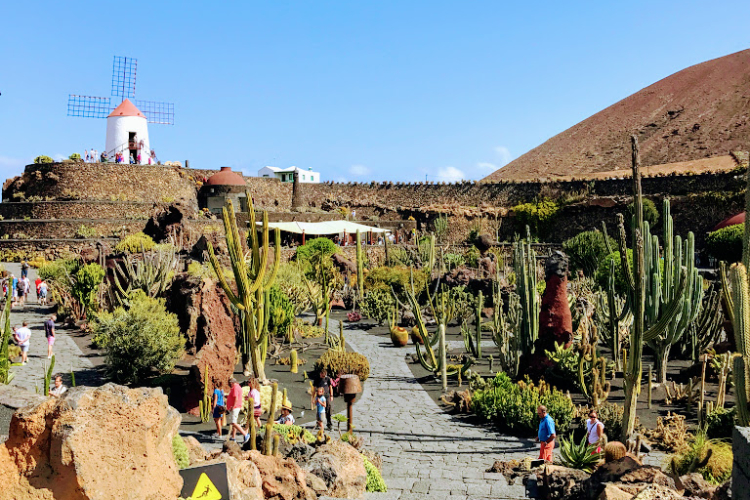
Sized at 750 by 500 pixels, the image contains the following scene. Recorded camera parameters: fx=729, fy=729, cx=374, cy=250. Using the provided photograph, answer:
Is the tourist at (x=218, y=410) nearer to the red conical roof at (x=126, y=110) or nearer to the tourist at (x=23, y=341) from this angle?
the tourist at (x=23, y=341)

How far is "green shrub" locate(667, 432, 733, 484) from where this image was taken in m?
6.86

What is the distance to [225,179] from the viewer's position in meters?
35.9

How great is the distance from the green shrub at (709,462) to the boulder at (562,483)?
959 millimetres

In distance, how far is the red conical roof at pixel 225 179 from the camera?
3556 centimetres

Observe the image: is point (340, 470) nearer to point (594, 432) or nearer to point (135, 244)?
point (594, 432)

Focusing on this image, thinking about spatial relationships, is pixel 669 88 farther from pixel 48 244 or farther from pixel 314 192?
pixel 48 244

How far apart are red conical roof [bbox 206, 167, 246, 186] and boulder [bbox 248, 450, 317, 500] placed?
30579 millimetres

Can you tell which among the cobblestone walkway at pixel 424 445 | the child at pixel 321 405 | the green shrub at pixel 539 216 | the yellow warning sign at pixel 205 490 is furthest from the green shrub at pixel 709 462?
the green shrub at pixel 539 216

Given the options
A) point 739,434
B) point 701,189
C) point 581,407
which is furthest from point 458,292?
point 701,189

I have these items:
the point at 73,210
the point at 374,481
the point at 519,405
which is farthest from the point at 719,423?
the point at 73,210

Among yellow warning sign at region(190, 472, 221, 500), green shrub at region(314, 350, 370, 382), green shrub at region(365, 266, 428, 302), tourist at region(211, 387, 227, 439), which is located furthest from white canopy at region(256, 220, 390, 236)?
yellow warning sign at region(190, 472, 221, 500)

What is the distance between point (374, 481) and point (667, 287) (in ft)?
17.1

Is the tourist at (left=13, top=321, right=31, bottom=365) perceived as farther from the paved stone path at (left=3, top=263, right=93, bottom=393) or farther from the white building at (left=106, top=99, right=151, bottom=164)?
the white building at (left=106, top=99, right=151, bottom=164)

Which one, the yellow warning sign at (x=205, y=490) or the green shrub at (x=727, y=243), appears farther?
the green shrub at (x=727, y=243)
